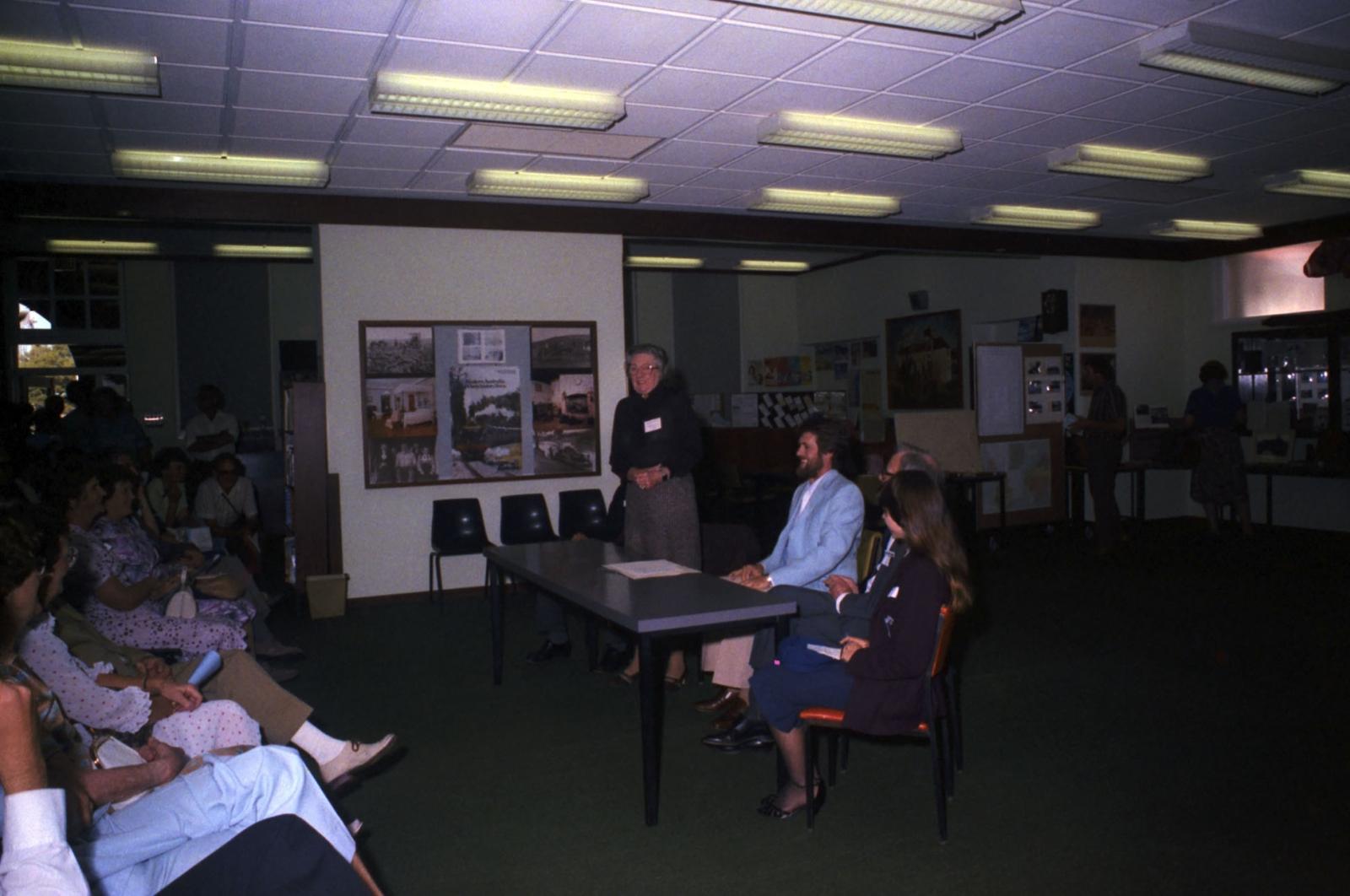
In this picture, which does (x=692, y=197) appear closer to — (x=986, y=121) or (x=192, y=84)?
(x=986, y=121)

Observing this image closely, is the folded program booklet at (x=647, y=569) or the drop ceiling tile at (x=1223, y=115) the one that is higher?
the drop ceiling tile at (x=1223, y=115)

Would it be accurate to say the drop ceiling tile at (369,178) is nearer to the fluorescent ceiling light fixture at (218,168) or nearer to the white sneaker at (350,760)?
the fluorescent ceiling light fixture at (218,168)

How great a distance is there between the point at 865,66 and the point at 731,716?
3075 millimetres

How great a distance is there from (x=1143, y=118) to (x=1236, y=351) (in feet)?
18.1

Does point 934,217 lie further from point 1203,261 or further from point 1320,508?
point 1320,508

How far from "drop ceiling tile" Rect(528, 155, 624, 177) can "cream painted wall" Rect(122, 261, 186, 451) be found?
7.83 metres

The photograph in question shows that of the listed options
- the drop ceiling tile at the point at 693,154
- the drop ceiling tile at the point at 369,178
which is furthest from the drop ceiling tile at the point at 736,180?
the drop ceiling tile at the point at 369,178

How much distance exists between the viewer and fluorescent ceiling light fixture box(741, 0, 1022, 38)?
3.64m

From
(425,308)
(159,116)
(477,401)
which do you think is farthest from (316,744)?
(425,308)

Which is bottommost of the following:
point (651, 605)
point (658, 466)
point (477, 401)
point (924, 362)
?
point (651, 605)

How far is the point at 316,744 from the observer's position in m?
3.34

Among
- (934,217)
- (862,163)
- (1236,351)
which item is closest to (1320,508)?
(1236,351)

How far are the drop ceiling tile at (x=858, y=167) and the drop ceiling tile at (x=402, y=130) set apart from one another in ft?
8.02

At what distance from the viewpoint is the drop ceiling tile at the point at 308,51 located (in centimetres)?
394
